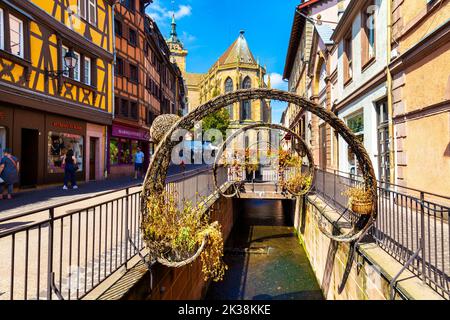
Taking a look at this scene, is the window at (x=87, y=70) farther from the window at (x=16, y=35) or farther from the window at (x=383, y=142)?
the window at (x=383, y=142)

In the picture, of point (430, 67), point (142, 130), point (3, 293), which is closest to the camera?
point (3, 293)

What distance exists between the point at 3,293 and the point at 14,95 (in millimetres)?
9124

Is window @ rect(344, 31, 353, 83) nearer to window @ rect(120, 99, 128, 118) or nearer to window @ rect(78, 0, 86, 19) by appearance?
window @ rect(78, 0, 86, 19)

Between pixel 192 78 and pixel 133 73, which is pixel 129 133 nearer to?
pixel 133 73

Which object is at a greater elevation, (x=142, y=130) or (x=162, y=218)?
(x=142, y=130)

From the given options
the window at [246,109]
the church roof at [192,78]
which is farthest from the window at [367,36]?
the church roof at [192,78]

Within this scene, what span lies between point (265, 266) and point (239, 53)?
58.3m

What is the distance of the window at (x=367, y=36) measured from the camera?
9536mm

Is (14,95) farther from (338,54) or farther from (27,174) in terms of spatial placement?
(338,54)

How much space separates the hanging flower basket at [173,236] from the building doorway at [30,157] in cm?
1007

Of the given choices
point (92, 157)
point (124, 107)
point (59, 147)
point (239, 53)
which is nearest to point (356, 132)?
point (59, 147)

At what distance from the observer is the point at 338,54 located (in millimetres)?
13195

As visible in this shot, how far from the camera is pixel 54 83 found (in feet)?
39.1

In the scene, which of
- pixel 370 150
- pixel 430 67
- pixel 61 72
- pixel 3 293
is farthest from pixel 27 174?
pixel 430 67
